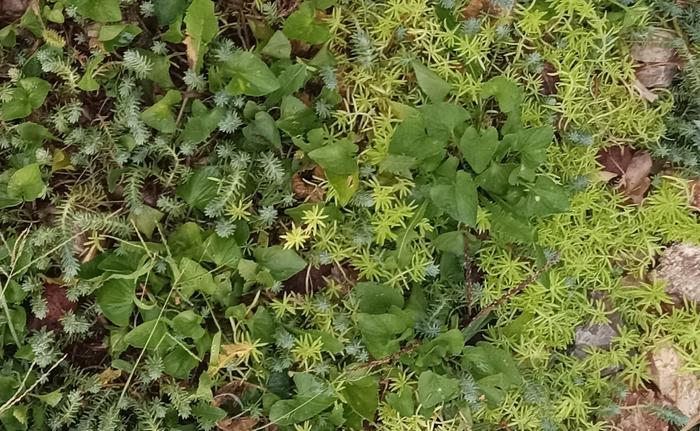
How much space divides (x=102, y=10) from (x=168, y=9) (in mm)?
140

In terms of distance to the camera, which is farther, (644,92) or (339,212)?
(644,92)

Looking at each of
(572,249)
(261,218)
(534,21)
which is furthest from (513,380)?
(534,21)

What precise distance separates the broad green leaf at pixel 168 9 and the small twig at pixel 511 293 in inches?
38.9

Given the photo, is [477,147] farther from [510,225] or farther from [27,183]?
[27,183]

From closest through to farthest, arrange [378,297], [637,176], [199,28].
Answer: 1. [199,28]
2. [378,297]
3. [637,176]

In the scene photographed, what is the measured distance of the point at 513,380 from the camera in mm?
1629

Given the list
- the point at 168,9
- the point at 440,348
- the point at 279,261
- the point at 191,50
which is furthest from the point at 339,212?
the point at 168,9

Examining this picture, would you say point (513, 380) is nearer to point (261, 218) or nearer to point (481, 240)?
point (481, 240)

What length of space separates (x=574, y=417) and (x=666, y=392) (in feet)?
0.85

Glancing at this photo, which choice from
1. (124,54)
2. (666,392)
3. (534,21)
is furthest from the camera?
(666,392)

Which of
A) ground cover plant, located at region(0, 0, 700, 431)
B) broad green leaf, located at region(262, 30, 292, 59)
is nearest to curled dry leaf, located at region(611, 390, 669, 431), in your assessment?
ground cover plant, located at region(0, 0, 700, 431)

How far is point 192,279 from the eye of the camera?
1.56 m

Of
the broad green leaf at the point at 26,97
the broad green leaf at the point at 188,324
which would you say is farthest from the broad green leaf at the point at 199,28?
the broad green leaf at the point at 188,324

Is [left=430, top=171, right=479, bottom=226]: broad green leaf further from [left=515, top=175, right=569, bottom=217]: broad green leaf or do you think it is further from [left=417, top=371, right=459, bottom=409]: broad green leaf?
[left=417, top=371, right=459, bottom=409]: broad green leaf
